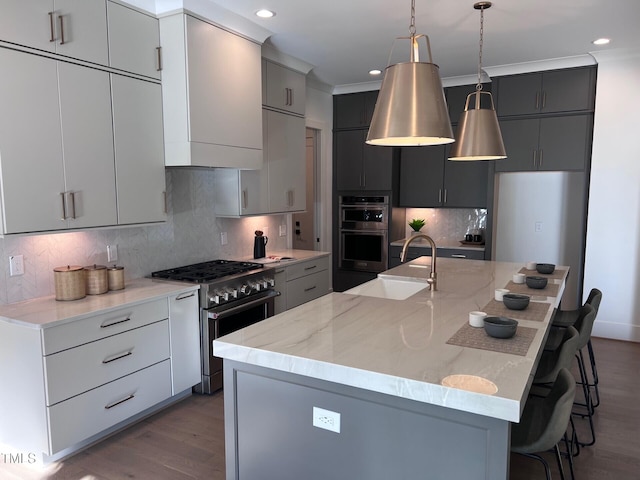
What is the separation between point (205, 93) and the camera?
130 inches

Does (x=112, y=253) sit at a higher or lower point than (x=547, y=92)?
lower

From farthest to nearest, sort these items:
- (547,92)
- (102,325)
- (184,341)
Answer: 1. (547,92)
2. (184,341)
3. (102,325)

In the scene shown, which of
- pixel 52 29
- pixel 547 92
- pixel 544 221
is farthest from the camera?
pixel 544 221

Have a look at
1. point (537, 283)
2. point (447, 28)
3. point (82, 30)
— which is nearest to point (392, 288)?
point (537, 283)

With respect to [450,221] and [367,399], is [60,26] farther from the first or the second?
[450,221]

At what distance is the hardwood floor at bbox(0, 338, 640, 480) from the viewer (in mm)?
2475

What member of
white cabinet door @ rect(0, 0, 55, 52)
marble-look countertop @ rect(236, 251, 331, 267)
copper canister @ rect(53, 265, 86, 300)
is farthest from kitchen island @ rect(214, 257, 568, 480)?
marble-look countertop @ rect(236, 251, 331, 267)

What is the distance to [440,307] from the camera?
240 cm

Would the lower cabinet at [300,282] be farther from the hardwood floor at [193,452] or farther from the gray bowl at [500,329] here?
the gray bowl at [500,329]

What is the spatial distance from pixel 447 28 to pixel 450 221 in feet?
8.63

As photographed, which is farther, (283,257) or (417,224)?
(417,224)

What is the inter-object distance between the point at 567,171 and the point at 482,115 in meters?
2.69

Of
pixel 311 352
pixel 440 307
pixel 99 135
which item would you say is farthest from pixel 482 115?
pixel 99 135

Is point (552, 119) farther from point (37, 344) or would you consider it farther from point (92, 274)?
point (37, 344)
